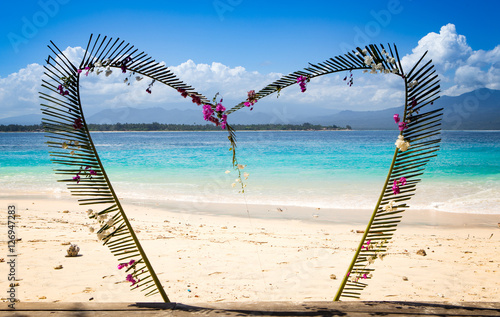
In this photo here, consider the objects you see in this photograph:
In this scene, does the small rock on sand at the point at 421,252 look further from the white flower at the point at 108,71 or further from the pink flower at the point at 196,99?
the white flower at the point at 108,71

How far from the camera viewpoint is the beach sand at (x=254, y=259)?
4.05 meters

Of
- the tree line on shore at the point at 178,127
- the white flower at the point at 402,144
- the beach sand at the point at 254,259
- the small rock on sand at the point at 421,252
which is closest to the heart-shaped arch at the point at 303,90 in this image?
the white flower at the point at 402,144

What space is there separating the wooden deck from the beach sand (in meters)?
1.97

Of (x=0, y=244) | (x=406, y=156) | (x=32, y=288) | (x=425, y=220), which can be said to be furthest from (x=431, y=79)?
(x=425, y=220)

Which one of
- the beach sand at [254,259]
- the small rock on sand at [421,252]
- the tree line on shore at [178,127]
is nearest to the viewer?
the beach sand at [254,259]

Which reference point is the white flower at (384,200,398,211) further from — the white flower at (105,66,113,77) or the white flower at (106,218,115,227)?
the white flower at (105,66,113,77)

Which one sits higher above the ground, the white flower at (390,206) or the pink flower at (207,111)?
the pink flower at (207,111)

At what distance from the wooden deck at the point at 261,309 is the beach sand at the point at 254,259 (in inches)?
77.7

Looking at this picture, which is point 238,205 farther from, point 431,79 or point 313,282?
point 431,79

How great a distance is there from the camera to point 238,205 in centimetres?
1009

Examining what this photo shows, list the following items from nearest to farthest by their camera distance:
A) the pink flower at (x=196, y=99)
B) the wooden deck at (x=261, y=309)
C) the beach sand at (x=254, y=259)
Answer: the wooden deck at (x=261, y=309), the pink flower at (x=196, y=99), the beach sand at (x=254, y=259)

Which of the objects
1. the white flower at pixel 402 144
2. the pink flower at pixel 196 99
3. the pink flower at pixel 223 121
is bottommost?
the white flower at pixel 402 144

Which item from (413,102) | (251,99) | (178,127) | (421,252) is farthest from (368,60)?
Result: (178,127)

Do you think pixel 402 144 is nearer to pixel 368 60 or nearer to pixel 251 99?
pixel 368 60
